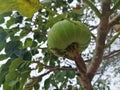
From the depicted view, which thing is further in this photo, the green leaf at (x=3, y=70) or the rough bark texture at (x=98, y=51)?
the green leaf at (x=3, y=70)

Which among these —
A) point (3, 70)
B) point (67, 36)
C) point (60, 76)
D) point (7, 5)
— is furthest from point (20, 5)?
point (60, 76)

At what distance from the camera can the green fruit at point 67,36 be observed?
0.73 m

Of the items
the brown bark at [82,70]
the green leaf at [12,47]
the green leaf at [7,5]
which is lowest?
the brown bark at [82,70]

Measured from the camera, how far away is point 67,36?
2.43 ft

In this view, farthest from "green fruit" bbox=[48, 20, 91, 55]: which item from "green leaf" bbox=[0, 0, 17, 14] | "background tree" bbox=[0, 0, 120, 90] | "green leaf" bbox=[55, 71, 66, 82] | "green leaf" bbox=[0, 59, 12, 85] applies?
"green leaf" bbox=[55, 71, 66, 82]

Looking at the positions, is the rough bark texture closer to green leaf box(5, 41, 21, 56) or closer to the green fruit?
the green fruit

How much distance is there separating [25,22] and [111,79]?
229 cm

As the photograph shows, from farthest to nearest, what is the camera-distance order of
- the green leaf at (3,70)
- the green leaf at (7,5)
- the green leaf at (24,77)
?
the green leaf at (3,70), the green leaf at (24,77), the green leaf at (7,5)

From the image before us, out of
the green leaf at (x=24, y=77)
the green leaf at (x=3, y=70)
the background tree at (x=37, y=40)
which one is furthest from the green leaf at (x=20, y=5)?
the green leaf at (x=3, y=70)

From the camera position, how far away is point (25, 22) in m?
1.26

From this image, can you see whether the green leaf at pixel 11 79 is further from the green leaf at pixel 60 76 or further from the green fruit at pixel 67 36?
the green leaf at pixel 60 76

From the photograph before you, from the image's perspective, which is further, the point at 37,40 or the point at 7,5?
the point at 37,40

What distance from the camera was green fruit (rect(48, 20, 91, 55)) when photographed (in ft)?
2.39

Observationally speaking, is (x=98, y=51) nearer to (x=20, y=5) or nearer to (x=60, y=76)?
(x=20, y=5)
